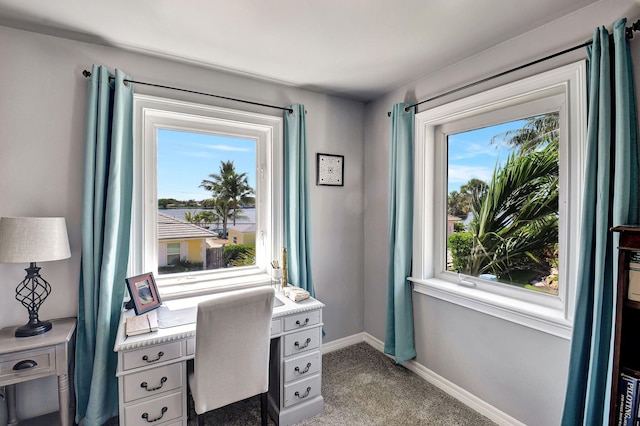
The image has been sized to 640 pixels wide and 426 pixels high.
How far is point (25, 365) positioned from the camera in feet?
5.24

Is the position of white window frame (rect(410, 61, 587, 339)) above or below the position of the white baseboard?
above

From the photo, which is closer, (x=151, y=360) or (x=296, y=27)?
(x=151, y=360)

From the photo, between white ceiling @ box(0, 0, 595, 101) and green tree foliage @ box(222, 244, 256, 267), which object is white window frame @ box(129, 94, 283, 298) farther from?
white ceiling @ box(0, 0, 595, 101)

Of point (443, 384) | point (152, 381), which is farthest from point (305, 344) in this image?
point (443, 384)

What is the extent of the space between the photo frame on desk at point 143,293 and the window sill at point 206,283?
0.63ft

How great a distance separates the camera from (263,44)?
202cm

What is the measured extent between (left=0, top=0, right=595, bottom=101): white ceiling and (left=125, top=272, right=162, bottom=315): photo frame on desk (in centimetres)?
155

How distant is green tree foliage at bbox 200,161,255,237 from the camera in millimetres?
2578

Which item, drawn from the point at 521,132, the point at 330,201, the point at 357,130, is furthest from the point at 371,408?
the point at 357,130

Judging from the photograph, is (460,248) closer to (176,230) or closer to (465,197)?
(465,197)

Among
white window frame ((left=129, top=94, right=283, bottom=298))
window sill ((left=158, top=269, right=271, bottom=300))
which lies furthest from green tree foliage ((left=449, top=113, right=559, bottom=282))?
window sill ((left=158, top=269, right=271, bottom=300))

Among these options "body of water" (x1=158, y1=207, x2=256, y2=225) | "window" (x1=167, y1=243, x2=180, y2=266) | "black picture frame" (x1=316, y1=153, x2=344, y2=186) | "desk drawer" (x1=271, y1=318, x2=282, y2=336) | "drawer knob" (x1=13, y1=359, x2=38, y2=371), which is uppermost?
"black picture frame" (x1=316, y1=153, x2=344, y2=186)

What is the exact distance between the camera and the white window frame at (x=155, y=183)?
217 centimetres

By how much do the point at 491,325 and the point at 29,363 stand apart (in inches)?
109
